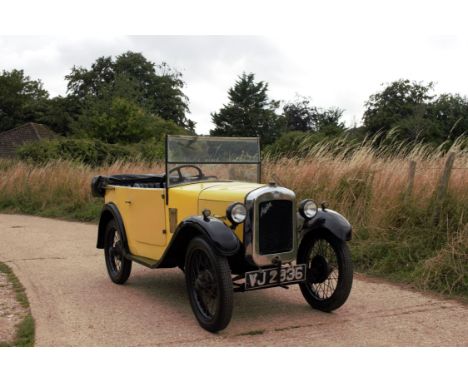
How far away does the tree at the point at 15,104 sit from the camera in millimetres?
50781

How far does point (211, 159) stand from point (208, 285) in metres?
1.61

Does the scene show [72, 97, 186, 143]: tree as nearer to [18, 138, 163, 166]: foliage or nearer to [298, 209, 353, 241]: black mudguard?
[18, 138, 163, 166]: foliage

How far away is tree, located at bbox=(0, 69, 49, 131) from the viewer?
50.8 m

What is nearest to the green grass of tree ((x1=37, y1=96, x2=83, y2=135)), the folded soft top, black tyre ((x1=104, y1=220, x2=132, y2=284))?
black tyre ((x1=104, y1=220, x2=132, y2=284))

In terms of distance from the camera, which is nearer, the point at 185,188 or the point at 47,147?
the point at 185,188

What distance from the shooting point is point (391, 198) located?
7344 millimetres

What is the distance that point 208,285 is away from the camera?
14.1 ft

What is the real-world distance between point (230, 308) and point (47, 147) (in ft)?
66.3

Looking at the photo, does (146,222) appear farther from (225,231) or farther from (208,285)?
(225,231)

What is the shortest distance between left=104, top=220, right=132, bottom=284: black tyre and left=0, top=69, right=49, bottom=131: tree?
4676 cm

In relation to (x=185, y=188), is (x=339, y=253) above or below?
below

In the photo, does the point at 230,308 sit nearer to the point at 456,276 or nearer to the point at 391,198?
the point at 456,276

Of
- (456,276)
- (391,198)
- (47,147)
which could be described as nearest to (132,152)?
(47,147)

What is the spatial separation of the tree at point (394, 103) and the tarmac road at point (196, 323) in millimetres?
35112
